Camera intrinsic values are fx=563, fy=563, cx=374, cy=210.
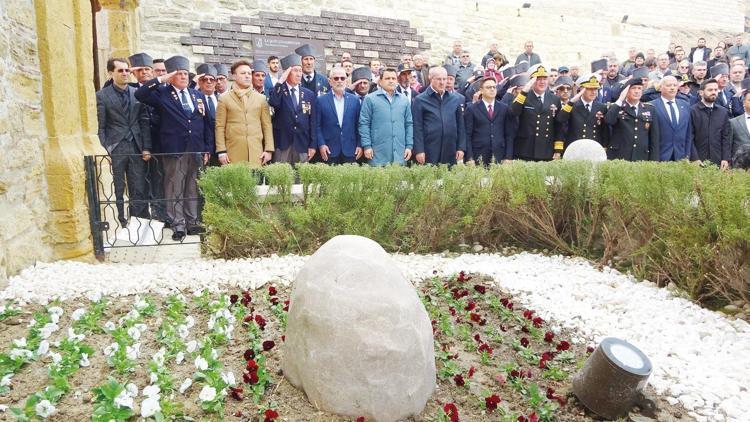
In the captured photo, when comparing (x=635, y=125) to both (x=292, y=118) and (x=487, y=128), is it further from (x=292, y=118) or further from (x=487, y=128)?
(x=292, y=118)

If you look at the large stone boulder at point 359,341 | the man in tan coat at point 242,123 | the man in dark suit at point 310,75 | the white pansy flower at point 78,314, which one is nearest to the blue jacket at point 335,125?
the man in tan coat at point 242,123

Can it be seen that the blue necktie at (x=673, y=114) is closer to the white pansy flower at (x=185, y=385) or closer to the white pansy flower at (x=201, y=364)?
the white pansy flower at (x=201, y=364)

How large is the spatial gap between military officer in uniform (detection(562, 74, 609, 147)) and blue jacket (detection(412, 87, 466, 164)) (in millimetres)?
1653

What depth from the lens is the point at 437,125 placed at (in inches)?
297

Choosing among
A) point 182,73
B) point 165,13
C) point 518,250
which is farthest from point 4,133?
point 165,13

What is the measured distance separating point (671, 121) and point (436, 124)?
3.54 meters

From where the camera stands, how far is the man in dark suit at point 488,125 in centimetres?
789

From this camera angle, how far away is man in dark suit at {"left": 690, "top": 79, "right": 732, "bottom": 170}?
27.5ft

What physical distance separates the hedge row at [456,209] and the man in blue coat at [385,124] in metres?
→ 1.95

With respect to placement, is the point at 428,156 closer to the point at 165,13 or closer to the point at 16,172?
the point at 16,172

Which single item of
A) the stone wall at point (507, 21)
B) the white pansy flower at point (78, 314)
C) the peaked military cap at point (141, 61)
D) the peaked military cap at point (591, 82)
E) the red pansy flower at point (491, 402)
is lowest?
the red pansy flower at point (491, 402)

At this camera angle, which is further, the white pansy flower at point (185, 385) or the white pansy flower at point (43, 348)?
the white pansy flower at point (43, 348)

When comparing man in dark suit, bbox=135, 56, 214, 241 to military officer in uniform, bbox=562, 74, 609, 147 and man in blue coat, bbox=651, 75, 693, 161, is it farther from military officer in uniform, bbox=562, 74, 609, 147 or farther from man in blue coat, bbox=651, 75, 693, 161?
man in blue coat, bbox=651, 75, 693, 161

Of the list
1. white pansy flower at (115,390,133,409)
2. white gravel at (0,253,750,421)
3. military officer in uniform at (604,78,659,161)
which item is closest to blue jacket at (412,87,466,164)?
military officer in uniform at (604,78,659,161)
